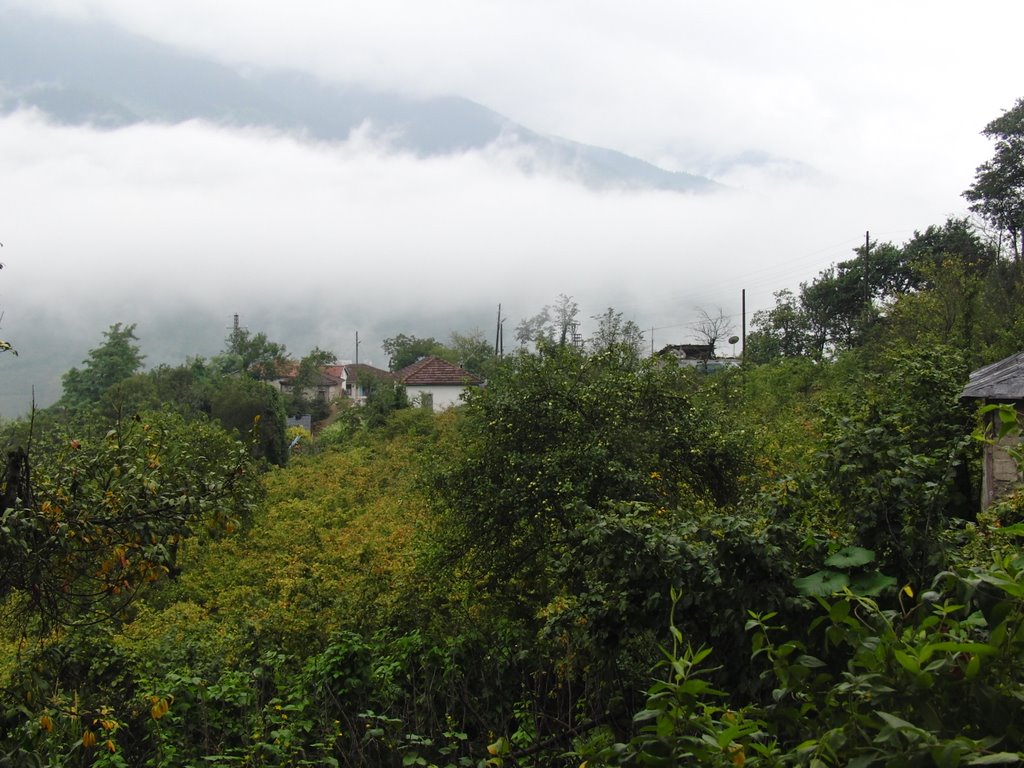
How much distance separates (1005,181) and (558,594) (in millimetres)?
29808

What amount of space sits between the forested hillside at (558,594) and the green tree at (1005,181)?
15.3m

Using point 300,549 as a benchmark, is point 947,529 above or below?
above

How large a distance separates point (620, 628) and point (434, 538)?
7.69m

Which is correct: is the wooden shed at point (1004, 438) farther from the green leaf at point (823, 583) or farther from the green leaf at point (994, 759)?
the green leaf at point (994, 759)

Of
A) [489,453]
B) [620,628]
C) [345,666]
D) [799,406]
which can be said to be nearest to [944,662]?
[620,628]

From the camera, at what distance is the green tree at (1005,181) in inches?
1216

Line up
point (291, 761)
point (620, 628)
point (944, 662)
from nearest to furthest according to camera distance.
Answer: point (944, 662), point (620, 628), point (291, 761)

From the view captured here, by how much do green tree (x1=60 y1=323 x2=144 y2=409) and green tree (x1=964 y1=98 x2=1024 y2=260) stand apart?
5537 centimetres

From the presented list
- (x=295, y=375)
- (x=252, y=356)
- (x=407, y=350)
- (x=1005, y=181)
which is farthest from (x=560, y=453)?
(x=407, y=350)

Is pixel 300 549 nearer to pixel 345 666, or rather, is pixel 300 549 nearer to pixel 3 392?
pixel 345 666

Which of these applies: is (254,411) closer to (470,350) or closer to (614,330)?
(614,330)

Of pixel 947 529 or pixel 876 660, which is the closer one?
pixel 876 660

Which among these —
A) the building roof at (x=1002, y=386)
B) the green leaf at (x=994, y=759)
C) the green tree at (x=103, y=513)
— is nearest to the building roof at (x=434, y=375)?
→ the building roof at (x=1002, y=386)

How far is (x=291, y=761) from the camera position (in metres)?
5.82
